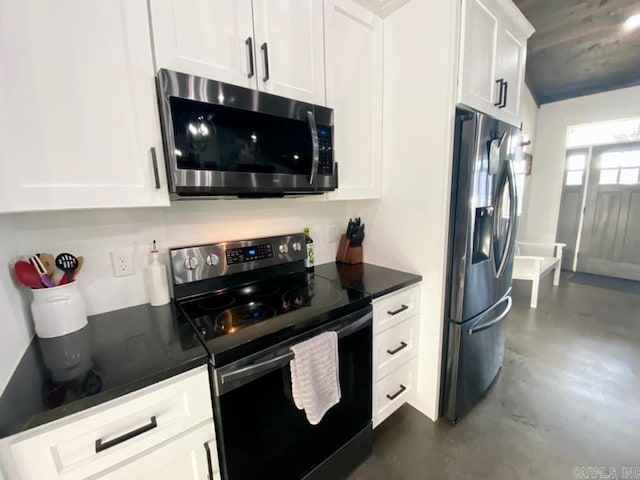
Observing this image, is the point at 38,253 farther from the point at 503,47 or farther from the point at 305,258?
the point at 503,47

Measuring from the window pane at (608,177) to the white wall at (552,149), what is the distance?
463mm

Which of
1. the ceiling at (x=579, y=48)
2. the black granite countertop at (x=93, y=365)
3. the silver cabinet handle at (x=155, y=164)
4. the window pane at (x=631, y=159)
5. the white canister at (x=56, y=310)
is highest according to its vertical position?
the ceiling at (x=579, y=48)

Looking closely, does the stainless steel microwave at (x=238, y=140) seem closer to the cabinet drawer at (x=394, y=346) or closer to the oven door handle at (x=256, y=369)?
the oven door handle at (x=256, y=369)

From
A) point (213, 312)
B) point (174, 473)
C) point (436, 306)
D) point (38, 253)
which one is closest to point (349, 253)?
point (436, 306)

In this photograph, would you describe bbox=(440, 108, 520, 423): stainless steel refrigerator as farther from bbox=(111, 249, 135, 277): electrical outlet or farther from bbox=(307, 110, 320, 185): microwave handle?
bbox=(111, 249, 135, 277): electrical outlet

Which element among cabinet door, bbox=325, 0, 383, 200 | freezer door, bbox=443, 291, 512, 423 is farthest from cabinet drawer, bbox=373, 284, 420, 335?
cabinet door, bbox=325, 0, 383, 200

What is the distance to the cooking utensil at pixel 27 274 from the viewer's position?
Answer: 0.92 m

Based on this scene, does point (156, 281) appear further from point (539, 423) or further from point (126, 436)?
point (539, 423)

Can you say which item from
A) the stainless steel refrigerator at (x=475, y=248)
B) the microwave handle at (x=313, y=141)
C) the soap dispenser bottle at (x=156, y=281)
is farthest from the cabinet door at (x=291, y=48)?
the soap dispenser bottle at (x=156, y=281)

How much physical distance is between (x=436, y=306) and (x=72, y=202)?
5.37ft

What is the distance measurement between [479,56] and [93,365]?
6.79 ft

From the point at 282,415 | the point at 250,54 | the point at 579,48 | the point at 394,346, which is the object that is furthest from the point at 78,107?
the point at 579,48

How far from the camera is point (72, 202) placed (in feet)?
2.80

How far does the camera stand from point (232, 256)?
142 centimetres
